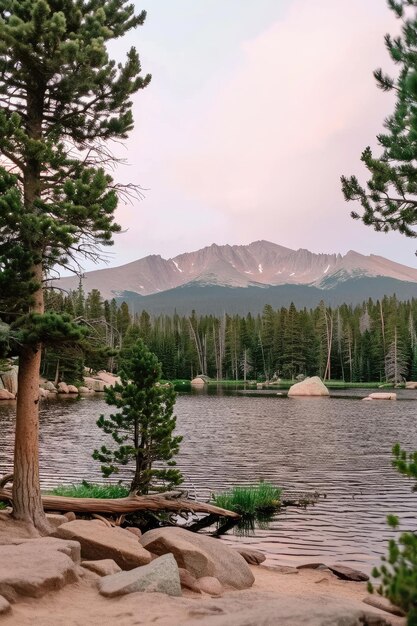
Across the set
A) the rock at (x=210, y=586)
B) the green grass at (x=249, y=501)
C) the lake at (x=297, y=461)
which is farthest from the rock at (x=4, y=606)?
the green grass at (x=249, y=501)

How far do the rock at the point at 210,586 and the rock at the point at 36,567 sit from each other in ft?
7.45

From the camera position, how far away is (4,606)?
6590mm

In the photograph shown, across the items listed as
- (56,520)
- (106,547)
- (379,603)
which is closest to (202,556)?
(106,547)

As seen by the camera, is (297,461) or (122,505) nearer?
(122,505)

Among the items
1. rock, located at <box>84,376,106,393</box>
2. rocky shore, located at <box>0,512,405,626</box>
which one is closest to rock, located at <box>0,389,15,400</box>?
rock, located at <box>84,376,106,393</box>

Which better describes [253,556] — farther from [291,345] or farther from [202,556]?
[291,345]

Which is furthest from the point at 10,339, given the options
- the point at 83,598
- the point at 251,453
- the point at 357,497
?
the point at 251,453

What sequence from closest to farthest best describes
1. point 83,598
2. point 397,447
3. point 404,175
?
point 397,447 → point 83,598 → point 404,175

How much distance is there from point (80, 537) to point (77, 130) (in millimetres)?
9136

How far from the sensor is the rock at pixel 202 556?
1048cm

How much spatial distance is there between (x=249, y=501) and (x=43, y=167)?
10.7 meters

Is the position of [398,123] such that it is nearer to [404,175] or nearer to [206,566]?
[404,175]

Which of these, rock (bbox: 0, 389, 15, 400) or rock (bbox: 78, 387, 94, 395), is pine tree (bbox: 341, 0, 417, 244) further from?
rock (bbox: 78, 387, 94, 395)

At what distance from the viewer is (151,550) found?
11.0m
